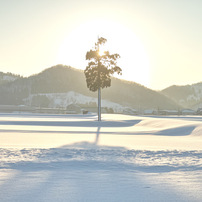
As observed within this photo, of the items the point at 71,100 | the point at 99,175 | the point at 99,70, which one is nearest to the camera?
the point at 99,175

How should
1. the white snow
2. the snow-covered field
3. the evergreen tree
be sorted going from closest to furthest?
the snow-covered field < the evergreen tree < the white snow

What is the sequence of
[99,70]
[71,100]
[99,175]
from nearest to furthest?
[99,175] → [99,70] → [71,100]

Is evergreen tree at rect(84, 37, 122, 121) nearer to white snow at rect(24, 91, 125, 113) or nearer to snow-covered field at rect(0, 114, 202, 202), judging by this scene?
snow-covered field at rect(0, 114, 202, 202)

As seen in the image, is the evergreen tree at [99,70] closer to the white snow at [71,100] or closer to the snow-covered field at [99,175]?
the snow-covered field at [99,175]

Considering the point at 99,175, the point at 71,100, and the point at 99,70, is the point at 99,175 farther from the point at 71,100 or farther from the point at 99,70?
the point at 71,100

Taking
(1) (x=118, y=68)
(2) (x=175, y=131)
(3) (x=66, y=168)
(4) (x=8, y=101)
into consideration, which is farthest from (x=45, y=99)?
(3) (x=66, y=168)

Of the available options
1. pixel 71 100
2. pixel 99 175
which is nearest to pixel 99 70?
pixel 99 175

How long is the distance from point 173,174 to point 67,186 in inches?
96.3

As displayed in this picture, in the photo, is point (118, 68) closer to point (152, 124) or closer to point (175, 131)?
point (152, 124)

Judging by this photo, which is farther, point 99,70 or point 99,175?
point 99,70

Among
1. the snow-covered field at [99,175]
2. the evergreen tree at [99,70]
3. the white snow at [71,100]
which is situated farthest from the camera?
the white snow at [71,100]

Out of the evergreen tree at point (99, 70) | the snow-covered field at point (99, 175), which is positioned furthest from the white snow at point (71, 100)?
the snow-covered field at point (99, 175)

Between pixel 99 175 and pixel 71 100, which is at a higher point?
pixel 71 100

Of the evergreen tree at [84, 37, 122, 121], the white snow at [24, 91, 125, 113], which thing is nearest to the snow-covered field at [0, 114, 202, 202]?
the evergreen tree at [84, 37, 122, 121]
